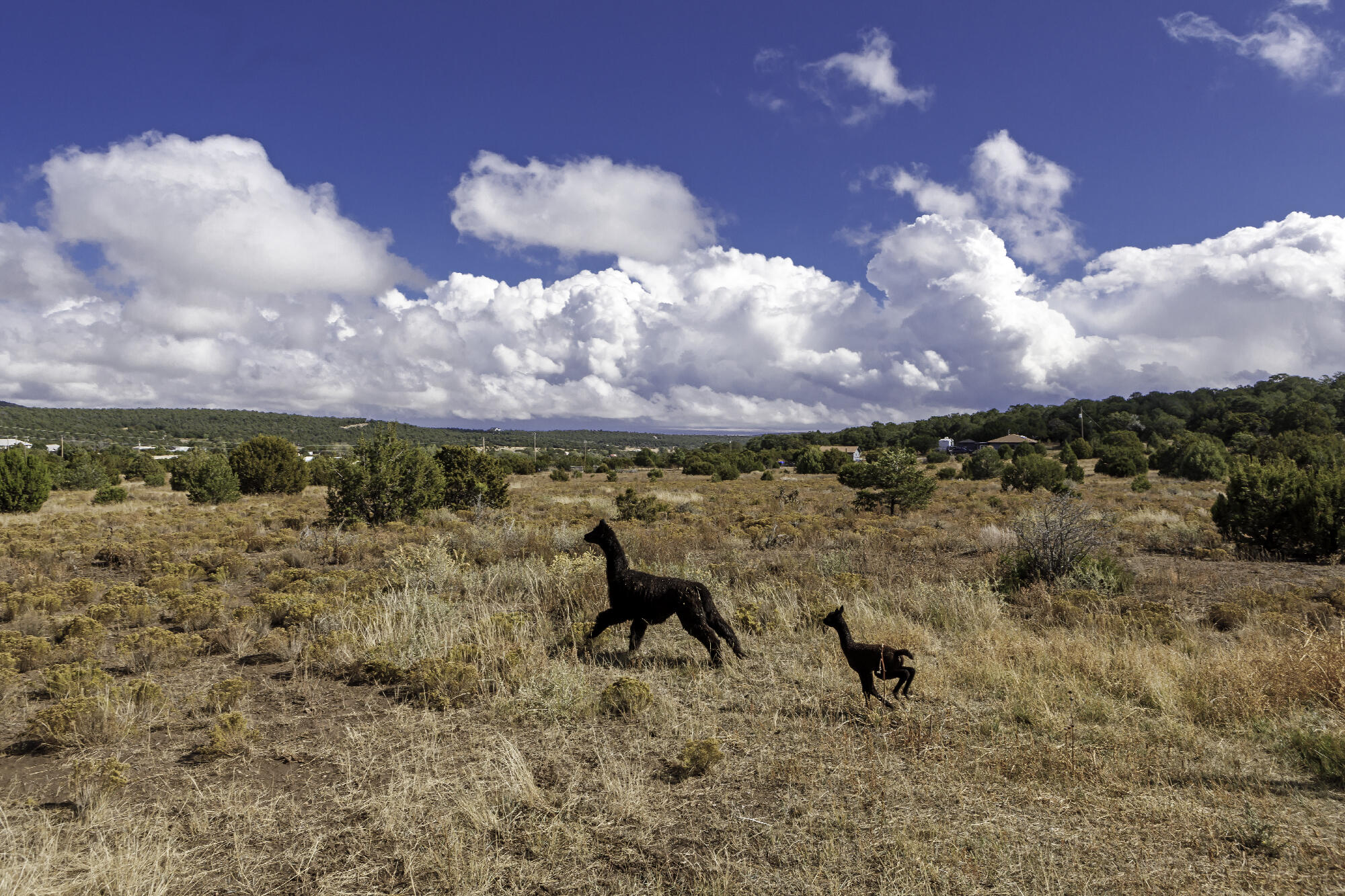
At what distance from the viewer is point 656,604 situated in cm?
596

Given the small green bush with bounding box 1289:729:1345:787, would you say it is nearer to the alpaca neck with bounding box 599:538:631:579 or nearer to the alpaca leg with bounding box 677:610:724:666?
the alpaca leg with bounding box 677:610:724:666

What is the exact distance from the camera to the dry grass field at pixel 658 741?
3117 mm

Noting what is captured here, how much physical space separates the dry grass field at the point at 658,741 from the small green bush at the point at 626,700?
0.03 m

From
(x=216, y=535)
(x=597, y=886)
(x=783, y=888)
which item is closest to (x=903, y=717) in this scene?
(x=783, y=888)

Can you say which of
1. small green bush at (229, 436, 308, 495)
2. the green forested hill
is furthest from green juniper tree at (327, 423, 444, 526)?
the green forested hill

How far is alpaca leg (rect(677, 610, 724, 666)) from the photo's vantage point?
19.2 feet

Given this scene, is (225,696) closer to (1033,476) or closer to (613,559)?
(613,559)

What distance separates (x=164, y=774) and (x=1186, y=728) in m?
7.31

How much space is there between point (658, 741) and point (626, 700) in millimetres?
591

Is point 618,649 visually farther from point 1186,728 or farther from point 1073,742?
point 1186,728

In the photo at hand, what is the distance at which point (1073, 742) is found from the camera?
4.29 m

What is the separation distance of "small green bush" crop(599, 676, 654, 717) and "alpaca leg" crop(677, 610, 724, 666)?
2.81 feet

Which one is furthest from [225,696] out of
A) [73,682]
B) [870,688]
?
[870,688]

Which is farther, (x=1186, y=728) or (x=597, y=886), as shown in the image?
(x=1186, y=728)
